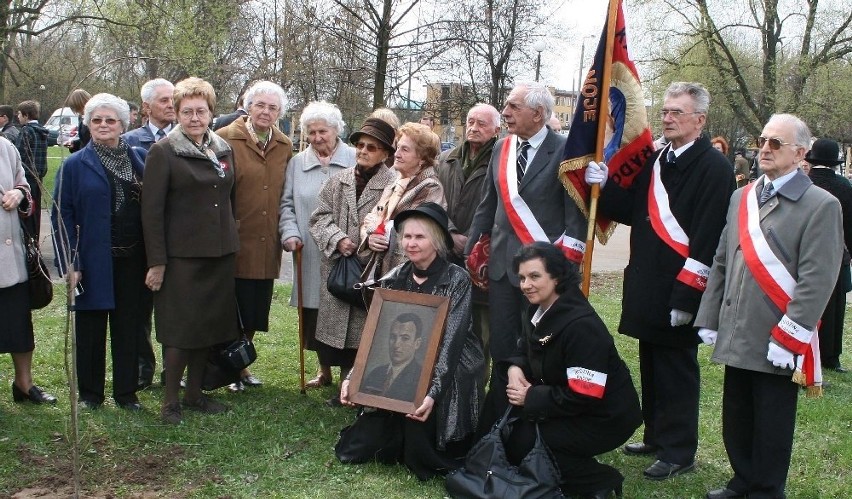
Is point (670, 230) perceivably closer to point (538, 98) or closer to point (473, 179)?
point (538, 98)

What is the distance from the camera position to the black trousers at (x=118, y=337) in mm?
5516

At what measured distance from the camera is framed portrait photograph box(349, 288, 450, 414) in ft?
15.5

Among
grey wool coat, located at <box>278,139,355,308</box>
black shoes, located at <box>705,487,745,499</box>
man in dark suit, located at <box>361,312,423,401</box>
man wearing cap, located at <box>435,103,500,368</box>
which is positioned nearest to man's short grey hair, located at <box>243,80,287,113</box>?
grey wool coat, located at <box>278,139,355,308</box>

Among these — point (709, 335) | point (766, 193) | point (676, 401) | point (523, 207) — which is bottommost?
point (676, 401)

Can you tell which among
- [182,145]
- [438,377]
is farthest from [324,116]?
[438,377]

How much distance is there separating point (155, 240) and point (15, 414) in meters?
1.49

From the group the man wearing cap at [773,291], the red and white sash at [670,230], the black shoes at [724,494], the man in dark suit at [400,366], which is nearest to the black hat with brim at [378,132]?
the man in dark suit at [400,366]

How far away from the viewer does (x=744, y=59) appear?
30.5 meters

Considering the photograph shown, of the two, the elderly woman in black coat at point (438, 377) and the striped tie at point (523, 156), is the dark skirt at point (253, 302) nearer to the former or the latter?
the elderly woman in black coat at point (438, 377)

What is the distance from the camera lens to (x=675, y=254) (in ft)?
15.6

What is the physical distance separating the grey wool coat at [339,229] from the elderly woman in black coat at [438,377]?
0.75 m

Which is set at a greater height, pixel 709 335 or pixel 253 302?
pixel 709 335

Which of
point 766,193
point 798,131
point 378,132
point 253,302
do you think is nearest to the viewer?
point 798,131

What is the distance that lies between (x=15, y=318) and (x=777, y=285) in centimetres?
446
